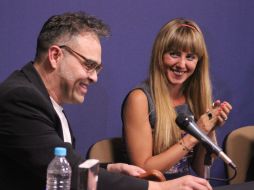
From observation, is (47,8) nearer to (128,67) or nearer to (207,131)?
(128,67)

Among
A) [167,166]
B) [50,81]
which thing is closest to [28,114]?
[50,81]

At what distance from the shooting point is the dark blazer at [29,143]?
52.2 inches

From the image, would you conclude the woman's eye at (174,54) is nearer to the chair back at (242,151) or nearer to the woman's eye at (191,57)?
the woman's eye at (191,57)

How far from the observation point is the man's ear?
1566 mm

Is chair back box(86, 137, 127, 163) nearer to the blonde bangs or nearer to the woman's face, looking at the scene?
the woman's face

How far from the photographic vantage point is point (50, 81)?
1.57m

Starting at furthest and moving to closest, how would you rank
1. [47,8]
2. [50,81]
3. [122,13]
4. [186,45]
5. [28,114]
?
[122,13] < [47,8] < [186,45] < [50,81] < [28,114]

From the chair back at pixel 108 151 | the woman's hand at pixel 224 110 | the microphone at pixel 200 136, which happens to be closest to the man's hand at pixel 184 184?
the microphone at pixel 200 136

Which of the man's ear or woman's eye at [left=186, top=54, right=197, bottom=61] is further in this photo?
woman's eye at [left=186, top=54, right=197, bottom=61]

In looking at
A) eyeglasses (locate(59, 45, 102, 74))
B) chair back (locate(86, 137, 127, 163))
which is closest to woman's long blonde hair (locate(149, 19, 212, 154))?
chair back (locate(86, 137, 127, 163))

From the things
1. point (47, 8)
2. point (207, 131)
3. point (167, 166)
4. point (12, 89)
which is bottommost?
point (167, 166)

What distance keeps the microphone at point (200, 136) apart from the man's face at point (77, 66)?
342mm

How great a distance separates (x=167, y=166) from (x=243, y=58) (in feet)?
4.51

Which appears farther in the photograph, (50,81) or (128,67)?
(128,67)
